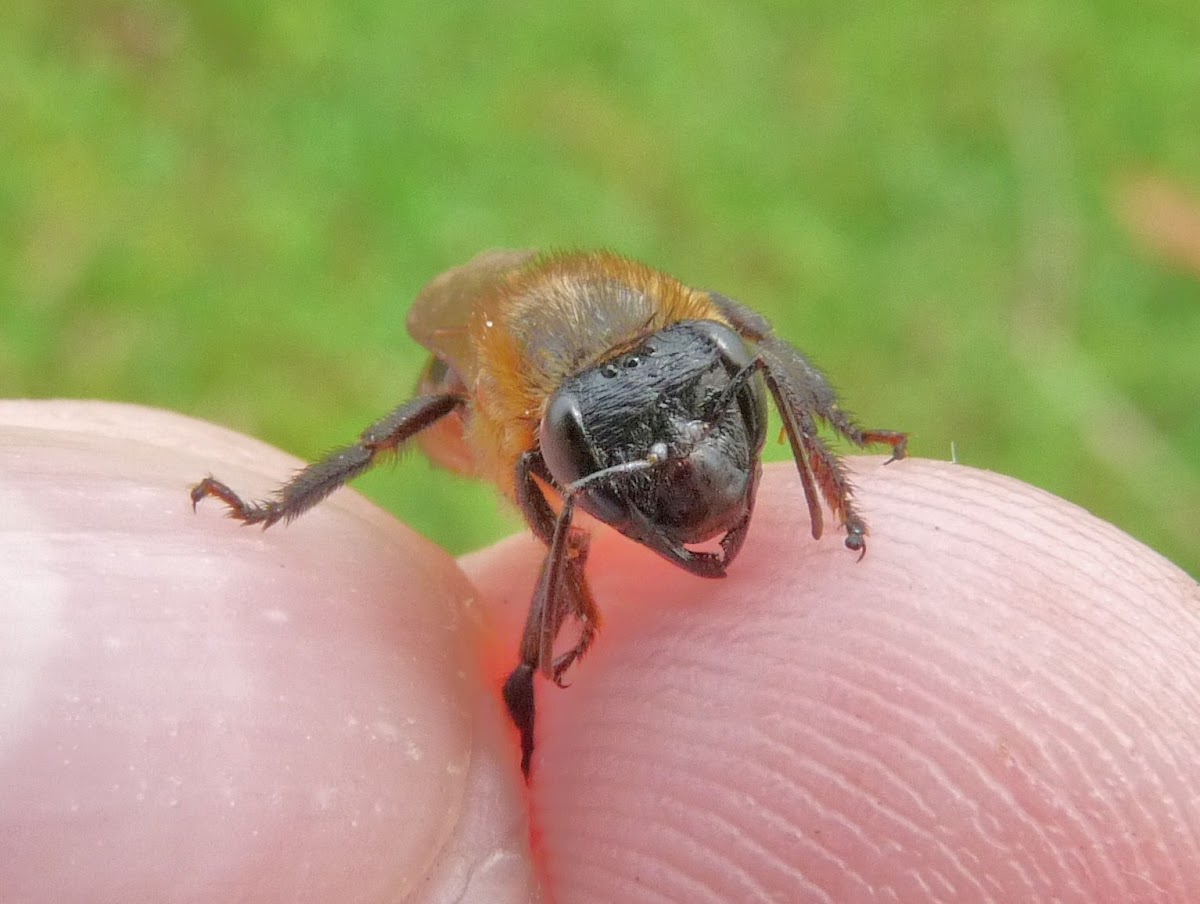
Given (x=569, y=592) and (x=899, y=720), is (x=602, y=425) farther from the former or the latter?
(x=899, y=720)

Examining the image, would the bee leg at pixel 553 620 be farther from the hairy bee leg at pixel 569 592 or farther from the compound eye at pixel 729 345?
the compound eye at pixel 729 345

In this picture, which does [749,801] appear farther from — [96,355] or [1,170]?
[1,170]

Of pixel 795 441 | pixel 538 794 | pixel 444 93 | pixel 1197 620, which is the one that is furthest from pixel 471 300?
pixel 444 93

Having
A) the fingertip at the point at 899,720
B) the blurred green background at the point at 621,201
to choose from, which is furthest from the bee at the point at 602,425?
the blurred green background at the point at 621,201

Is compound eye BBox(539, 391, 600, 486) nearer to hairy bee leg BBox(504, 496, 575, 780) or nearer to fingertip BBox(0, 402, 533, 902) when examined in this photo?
hairy bee leg BBox(504, 496, 575, 780)

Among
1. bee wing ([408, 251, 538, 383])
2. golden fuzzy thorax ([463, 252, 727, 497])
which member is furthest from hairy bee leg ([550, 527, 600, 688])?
bee wing ([408, 251, 538, 383])
